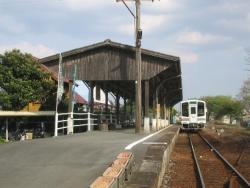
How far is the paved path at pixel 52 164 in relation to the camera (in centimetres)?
921

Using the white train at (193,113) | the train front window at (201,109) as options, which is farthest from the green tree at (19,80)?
the train front window at (201,109)

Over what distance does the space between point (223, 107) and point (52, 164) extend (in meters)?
140

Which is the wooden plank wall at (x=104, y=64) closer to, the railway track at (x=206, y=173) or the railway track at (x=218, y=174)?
the railway track at (x=206, y=173)

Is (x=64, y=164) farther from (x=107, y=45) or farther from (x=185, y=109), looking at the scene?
(x=185, y=109)

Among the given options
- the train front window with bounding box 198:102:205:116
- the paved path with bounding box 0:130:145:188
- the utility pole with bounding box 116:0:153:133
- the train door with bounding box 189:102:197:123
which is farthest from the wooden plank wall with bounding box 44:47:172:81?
the train front window with bounding box 198:102:205:116

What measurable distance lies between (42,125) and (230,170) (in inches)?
545

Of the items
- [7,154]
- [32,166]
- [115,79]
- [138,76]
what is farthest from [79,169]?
[115,79]

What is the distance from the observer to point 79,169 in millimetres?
10594

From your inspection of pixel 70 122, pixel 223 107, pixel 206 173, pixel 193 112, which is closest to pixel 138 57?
pixel 70 122

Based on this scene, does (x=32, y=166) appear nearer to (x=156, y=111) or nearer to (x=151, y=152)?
(x=151, y=152)

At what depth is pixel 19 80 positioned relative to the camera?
26.7 m

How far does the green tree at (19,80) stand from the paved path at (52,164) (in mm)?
11207

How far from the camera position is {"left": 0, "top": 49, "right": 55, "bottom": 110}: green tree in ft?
86.5

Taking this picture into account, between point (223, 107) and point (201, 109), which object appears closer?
point (201, 109)
